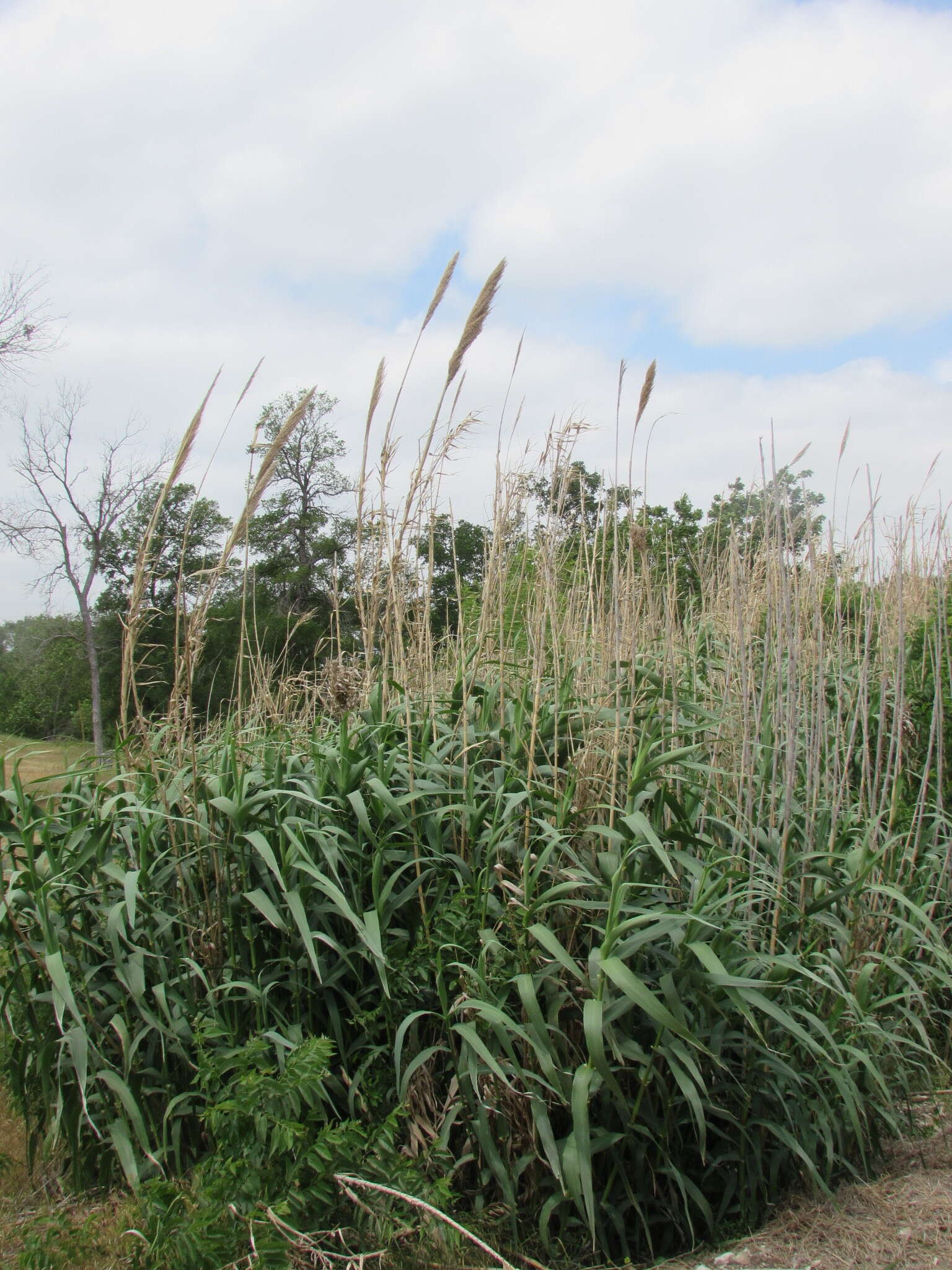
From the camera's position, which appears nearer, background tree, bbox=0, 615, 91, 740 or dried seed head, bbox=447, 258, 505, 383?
dried seed head, bbox=447, 258, 505, 383

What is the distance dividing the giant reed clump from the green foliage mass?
0.01m

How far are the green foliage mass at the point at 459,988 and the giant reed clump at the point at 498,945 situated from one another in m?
0.01

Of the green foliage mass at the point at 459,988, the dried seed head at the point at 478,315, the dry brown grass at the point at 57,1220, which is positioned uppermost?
the dried seed head at the point at 478,315

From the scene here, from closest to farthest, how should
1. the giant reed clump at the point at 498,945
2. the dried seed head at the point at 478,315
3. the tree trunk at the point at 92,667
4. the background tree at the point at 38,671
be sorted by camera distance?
the giant reed clump at the point at 498,945
the dried seed head at the point at 478,315
the background tree at the point at 38,671
the tree trunk at the point at 92,667

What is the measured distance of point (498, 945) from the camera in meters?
1.97

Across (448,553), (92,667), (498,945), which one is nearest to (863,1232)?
(498,945)

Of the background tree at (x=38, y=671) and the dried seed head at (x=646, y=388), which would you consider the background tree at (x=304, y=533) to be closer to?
the background tree at (x=38, y=671)

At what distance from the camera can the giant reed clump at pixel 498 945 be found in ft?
6.23

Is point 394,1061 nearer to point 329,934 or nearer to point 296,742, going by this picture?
point 329,934

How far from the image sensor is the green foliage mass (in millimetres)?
1824

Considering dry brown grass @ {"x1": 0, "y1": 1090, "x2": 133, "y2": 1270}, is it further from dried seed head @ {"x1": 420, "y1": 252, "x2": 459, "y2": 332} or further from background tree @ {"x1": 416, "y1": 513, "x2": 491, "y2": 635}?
dried seed head @ {"x1": 420, "y1": 252, "x2": 459, "y2": 332}

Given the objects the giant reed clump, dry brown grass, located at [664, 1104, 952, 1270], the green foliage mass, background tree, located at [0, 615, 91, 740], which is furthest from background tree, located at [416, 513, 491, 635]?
background tree, located at [0, 615, 91, 740]

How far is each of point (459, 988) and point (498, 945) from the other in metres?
0.31

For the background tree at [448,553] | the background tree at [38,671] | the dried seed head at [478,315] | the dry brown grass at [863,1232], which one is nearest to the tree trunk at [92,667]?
the background tree at [38,671]
